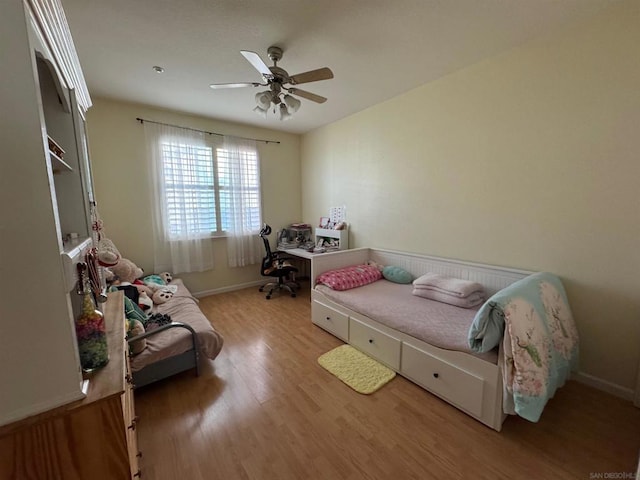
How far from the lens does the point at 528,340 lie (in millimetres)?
1396

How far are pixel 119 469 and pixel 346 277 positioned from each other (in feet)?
7.05

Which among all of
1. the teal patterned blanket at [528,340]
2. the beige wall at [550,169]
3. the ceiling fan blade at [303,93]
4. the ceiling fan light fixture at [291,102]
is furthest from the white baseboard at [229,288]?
the teal patterned blanket at [528,340]

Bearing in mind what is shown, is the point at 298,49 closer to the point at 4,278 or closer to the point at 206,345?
the point at 4,278

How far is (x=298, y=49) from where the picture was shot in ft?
6.82

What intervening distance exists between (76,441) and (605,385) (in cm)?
309

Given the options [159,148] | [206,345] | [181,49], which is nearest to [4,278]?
[206,345]

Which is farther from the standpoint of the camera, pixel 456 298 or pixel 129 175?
pixel 129 175

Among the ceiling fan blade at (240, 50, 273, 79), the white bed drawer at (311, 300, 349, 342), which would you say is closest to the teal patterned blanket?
the white bed drawer at (311, 300, 349, 342)

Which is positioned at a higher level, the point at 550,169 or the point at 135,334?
the point at 550,169

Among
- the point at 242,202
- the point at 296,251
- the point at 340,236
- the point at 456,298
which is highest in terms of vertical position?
the point at 242,202

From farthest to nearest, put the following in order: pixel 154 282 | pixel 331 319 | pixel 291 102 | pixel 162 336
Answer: pixel 154 282
pixel 331 319
pixel 291 102
pixel 162 336

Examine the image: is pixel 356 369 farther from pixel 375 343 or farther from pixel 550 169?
pixel 550 169

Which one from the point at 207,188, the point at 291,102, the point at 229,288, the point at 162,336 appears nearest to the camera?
the point at 162,336

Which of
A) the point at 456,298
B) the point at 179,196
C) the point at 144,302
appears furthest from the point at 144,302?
the point at 456,298
